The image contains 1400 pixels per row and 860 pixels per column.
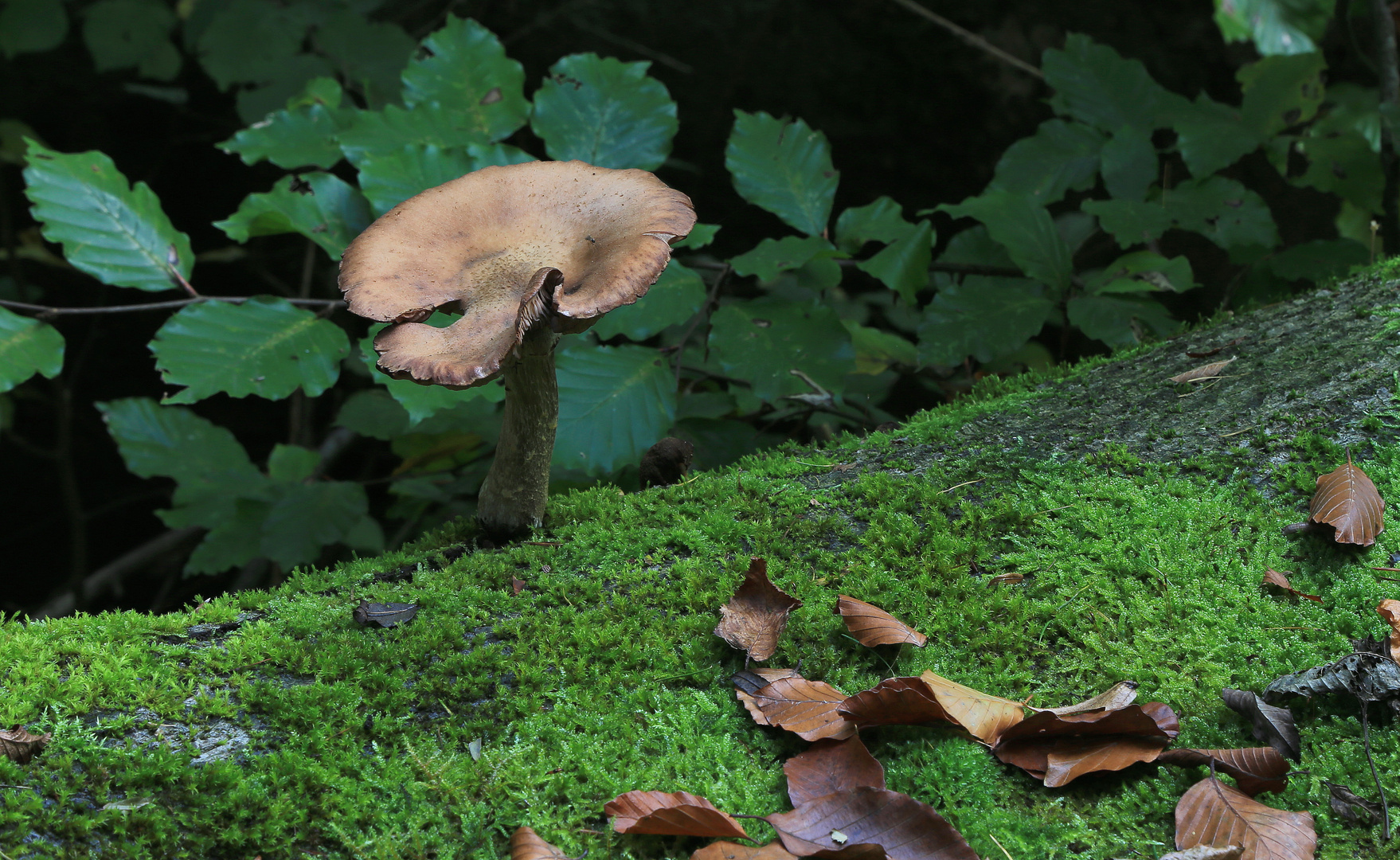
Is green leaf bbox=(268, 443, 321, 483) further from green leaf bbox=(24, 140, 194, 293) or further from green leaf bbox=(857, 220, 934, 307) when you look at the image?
green leaf bbox=(857, 220, 934, 307)

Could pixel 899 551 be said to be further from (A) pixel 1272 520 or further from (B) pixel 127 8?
(B) pixel 127 8

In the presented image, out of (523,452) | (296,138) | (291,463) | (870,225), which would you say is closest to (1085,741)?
(523,452)

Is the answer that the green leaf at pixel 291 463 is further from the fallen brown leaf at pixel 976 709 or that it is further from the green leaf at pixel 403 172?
the fallen brown leaf at pixel 976 709

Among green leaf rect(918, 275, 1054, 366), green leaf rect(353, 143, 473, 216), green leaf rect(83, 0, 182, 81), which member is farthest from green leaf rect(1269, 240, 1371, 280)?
green leaf rect(83, 0, 182, 81)

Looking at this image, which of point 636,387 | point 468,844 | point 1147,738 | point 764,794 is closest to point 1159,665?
point 1147,738

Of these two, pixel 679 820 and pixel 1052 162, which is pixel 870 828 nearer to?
pixel 679 820
